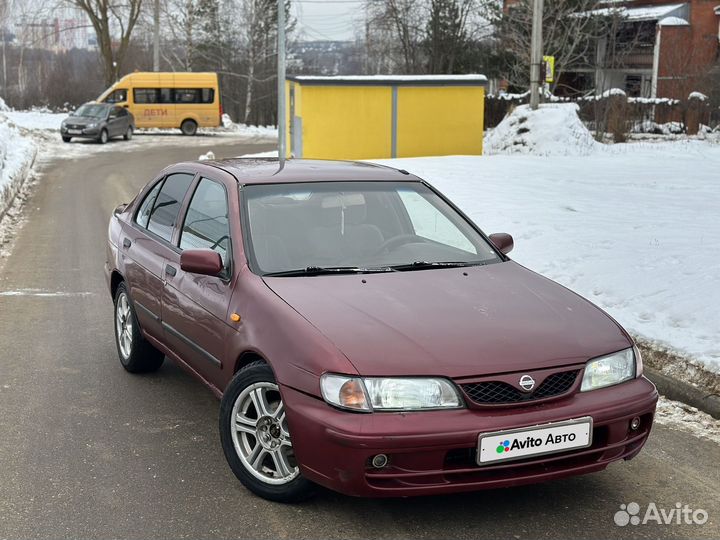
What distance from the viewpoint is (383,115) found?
74.3 feet

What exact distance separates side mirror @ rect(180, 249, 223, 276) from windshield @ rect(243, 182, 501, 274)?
187mm

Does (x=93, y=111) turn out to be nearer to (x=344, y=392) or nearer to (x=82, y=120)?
(x=82, y=120)

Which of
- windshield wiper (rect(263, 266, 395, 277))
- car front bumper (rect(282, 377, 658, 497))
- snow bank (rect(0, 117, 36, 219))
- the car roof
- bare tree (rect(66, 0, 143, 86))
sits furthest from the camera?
bare tree (rect(66, 0, 143, 86))

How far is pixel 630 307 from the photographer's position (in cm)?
717

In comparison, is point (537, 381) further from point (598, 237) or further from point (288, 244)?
point (598, 237)

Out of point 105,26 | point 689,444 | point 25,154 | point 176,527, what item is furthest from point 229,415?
point 105,26

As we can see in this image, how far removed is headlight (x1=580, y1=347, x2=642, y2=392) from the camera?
386 cm

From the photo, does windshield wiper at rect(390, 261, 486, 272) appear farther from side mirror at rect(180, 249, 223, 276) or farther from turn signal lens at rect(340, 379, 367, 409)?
turn signal lens at rect(340, 379, 367, 409)

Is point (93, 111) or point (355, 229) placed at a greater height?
point (355, 229)

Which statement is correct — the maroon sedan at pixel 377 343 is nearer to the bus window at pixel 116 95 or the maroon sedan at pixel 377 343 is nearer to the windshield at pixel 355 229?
the windshield at pixel 355 229

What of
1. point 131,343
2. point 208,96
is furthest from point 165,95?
point 131,343

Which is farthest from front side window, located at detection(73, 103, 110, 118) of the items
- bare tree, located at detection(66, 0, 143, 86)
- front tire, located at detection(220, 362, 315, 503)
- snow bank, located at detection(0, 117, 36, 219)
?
front tire, located at detection(220, 362, 315, 503)

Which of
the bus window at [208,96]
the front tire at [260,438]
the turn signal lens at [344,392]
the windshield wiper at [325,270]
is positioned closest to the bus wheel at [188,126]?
the bus window at [208,96]

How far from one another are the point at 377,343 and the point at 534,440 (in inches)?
29.3
